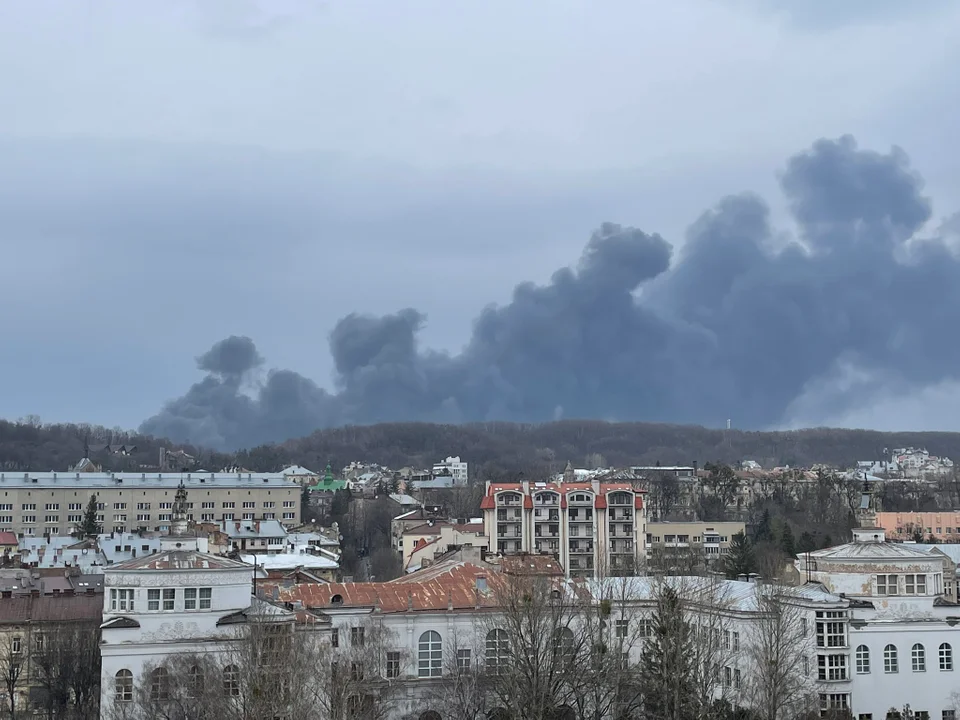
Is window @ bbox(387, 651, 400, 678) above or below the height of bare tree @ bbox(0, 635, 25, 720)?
above

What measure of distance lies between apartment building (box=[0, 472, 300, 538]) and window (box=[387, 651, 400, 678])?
4215 inches

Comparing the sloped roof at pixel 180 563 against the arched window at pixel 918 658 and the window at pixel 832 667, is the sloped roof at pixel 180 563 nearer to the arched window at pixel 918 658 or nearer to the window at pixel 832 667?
the window at pixel 832 667

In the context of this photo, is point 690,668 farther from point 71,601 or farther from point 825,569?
point 71,601

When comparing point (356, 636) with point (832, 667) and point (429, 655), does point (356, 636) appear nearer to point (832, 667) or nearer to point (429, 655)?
point (429, 655)

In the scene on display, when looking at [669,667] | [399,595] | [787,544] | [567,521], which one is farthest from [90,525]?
[669,667]

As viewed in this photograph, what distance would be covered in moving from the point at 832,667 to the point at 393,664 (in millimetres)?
18083

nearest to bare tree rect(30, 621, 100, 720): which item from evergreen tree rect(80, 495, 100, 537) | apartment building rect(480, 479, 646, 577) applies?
apartment building rect(480, 479, 646, 577)

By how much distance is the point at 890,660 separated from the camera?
4909cm

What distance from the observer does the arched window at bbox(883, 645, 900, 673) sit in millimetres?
48969

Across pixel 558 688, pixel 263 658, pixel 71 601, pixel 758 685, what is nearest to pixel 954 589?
pixel 758 685

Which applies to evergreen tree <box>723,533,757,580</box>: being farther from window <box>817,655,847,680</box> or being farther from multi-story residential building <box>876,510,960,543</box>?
multi-story residential building <box>876,510,960,543</box>

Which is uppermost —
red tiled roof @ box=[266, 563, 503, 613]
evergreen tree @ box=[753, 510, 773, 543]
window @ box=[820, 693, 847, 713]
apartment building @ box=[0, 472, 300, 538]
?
apartment building @ box=[0, 472, 300, 538]

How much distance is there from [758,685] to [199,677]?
2114 cm

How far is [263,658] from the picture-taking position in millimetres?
39250
